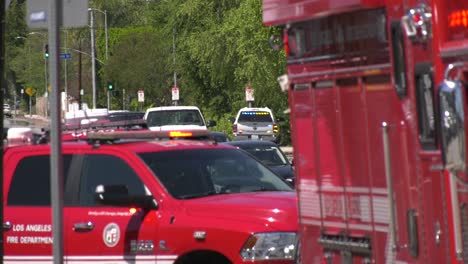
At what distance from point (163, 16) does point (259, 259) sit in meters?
66.9

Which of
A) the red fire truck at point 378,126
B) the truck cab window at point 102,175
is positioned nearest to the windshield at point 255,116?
the truck cab window at point 102,175

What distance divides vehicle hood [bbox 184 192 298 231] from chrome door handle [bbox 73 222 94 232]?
0.83 metres

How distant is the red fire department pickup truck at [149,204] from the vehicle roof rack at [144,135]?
0.04ft

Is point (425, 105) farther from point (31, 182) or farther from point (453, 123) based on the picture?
point (31, 182)

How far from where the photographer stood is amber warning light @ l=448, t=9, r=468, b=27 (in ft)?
21.2

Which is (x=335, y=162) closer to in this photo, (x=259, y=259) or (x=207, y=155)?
(x=259, y=259)

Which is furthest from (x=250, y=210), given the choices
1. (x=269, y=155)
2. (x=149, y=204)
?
(x=269, y=155)

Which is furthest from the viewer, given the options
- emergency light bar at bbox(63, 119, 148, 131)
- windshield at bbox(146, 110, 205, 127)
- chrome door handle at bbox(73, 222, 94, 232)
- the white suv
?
the white suv

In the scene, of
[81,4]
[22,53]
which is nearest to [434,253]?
[81,4]

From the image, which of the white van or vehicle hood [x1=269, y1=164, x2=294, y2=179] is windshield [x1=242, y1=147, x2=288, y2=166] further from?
the white van

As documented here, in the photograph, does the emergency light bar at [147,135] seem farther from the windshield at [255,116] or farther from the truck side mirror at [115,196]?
the windshield at [255,116]

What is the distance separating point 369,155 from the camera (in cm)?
724

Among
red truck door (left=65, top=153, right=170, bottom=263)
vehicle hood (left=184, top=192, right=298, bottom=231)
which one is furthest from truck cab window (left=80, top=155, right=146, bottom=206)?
vehicle hood (left=184, top=192, right=298, bottom=231)

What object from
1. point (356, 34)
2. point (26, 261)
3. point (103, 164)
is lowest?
point (26, 261)
